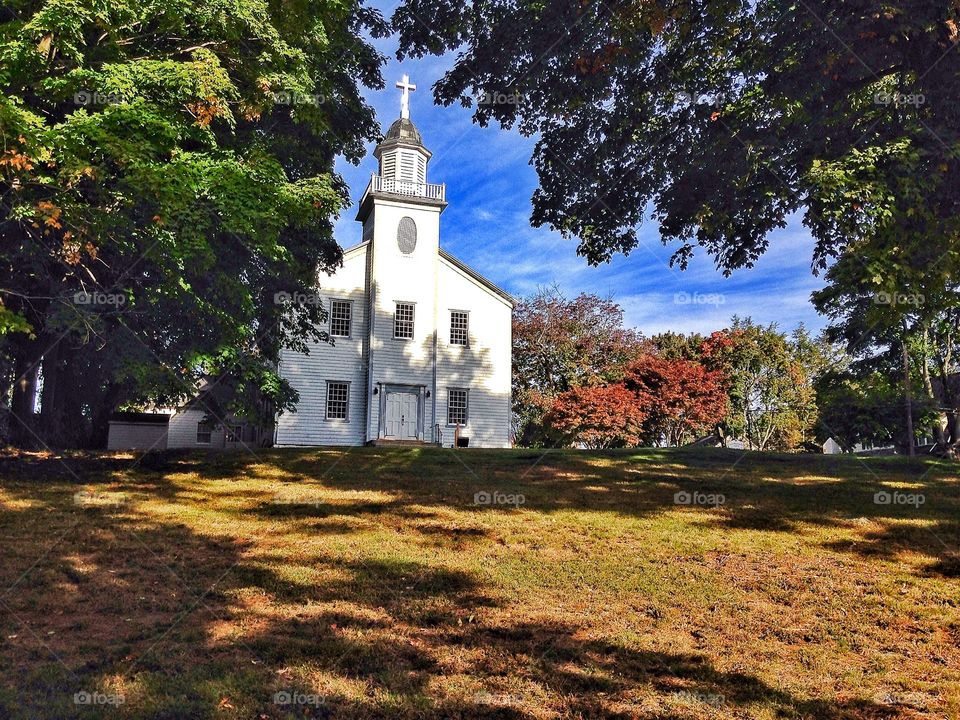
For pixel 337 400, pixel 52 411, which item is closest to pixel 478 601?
pixel 52 411

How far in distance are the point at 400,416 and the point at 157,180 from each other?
2232cm

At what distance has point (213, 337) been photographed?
17.7m

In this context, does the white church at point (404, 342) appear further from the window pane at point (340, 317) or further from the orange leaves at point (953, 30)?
the orange leaves at point (953, 30)

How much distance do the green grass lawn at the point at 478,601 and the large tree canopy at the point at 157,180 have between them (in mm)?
3912

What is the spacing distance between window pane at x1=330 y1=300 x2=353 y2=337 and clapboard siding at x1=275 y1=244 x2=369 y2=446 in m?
0.20

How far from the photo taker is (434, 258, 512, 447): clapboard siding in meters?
34.4

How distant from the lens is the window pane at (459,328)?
3509cm

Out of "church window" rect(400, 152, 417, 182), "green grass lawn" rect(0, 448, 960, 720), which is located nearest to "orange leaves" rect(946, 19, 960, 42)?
"green grass lawn" rect(0, 448, 960, 720)

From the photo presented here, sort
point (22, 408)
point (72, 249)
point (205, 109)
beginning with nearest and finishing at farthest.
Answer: point (205, 109)
point (72, 249)
point (22, 408)

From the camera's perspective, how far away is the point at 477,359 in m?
35.0

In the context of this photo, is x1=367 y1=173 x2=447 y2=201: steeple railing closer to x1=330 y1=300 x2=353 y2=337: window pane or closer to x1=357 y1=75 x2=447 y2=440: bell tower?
x1=357 y1=75 x2=447 y2=440: bell tower

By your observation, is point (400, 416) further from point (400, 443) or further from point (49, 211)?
point (49, 211)

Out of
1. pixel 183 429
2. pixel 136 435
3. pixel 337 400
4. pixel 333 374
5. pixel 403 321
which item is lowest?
pixel 136 435

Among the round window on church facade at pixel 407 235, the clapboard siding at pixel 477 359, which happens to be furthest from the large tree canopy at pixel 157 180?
the clapboard siding at pixel 477 359
